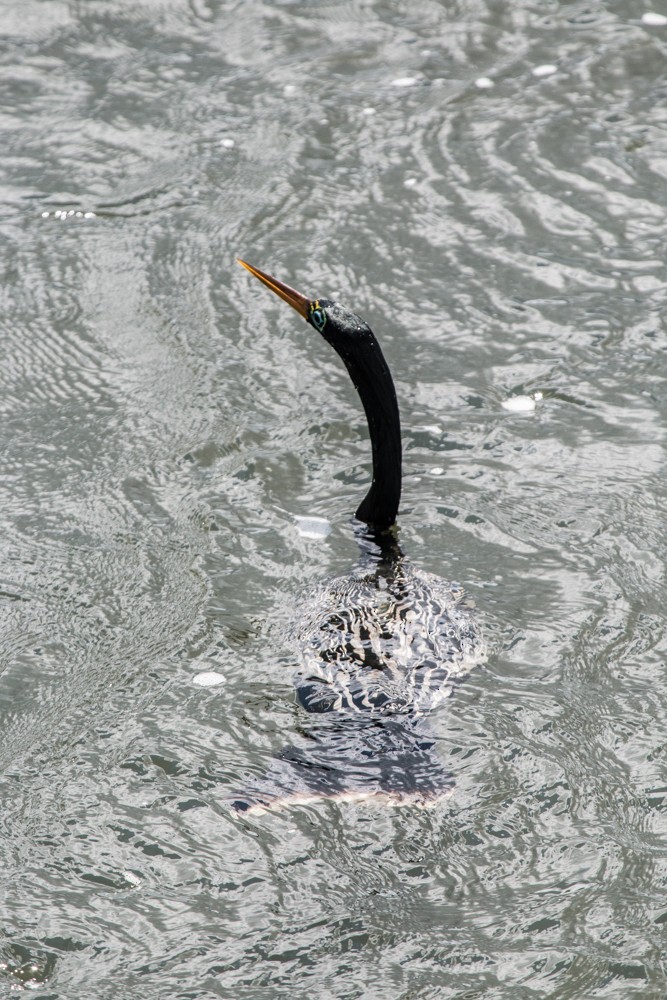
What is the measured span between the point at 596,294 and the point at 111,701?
3.89m

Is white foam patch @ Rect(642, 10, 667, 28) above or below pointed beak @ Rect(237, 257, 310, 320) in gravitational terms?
below

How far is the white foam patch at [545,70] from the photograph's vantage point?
9.20 metres

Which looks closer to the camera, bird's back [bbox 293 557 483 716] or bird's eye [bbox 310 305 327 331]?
bird's back [bbox 293 557 483 716]

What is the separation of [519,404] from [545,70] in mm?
4045

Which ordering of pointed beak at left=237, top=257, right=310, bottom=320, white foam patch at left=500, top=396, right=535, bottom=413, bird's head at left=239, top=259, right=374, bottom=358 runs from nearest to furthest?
bird's head at left=239, top=259, right=374, bottom=358
pointed beak at left=237, top=257, right=310, bottom=320
white foam patch at left=500, top=396, right=535, bottom=413

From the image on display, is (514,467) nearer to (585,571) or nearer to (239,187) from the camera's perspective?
(585,571)

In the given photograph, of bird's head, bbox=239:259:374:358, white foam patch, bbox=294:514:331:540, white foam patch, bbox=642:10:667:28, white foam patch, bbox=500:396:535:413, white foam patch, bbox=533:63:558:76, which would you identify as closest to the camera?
bird's head, bbox=239:259:374:358

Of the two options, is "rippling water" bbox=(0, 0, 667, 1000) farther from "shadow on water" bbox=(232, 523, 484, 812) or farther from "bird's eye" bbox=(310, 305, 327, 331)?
"bird's eye" bbox=(310, 305, 327, 331)

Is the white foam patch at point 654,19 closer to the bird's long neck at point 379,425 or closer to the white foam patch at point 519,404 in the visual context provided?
the white foam patch at point 519,404

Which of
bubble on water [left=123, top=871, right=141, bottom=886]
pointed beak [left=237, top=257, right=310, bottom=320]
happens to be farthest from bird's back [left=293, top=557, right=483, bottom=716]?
pointed beak [left=237, top=257, right=310, bottom=320]

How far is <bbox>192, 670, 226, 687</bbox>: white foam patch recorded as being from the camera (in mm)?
4770

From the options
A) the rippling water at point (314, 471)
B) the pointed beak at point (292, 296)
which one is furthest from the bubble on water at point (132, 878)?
the pointed beak at point (292, 296)

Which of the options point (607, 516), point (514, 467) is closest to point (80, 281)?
point (514, 467)

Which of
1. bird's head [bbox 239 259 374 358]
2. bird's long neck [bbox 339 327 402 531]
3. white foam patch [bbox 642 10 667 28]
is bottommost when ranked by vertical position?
bird's long neck [bbox 339 327 402 531]
